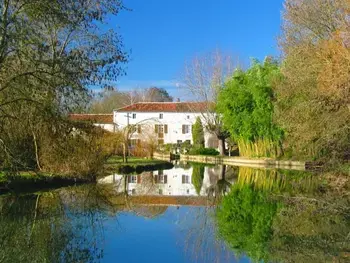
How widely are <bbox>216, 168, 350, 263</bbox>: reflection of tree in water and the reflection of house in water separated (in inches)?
88.3

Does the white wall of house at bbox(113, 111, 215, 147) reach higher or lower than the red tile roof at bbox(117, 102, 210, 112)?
lower

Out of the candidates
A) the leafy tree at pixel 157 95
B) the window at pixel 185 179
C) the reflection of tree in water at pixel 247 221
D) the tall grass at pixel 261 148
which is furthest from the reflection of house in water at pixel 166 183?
the leafy tree at pixel 157 95

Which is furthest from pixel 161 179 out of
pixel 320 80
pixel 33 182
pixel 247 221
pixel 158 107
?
pixel 158 107

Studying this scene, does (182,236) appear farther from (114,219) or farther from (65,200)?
(65,200)

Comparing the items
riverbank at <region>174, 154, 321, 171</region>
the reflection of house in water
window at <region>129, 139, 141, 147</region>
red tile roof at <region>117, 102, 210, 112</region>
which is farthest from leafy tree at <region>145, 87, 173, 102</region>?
the reflection of house in water

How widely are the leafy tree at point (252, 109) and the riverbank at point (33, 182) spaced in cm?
2019

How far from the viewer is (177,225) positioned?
13578mm

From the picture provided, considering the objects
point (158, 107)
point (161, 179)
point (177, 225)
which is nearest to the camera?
point (177, 225)

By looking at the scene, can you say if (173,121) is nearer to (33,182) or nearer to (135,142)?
(135,142)

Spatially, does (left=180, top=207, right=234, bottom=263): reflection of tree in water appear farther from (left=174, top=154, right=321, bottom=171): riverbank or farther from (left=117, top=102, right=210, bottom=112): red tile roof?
(left=117, top=102, right=210, bottom=112): red tile roof

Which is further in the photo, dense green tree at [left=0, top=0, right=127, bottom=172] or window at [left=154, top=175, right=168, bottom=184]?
window at [left=154, top=175, right=168, bottom=184]

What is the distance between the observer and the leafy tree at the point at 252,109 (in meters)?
37.9

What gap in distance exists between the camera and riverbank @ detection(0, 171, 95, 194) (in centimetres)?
1802

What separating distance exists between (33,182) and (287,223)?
36.1 feet
